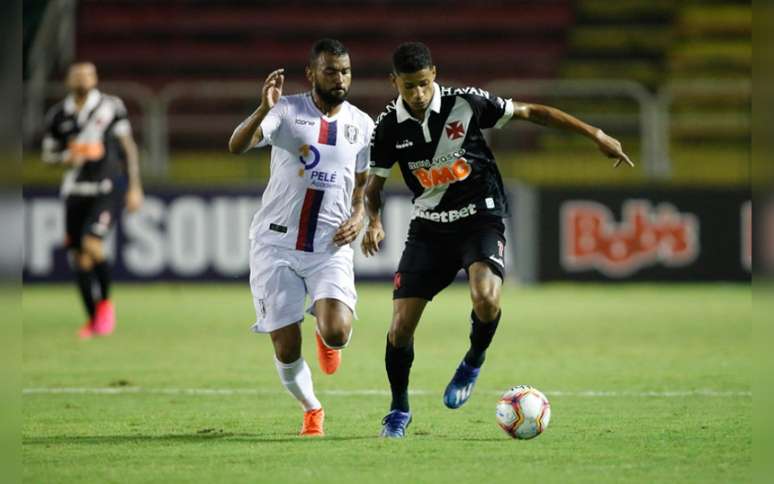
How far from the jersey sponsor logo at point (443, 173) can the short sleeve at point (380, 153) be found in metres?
0.18

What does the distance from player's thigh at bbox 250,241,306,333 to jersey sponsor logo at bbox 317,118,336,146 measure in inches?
24.2

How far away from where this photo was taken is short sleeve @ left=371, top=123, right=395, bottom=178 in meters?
7.31

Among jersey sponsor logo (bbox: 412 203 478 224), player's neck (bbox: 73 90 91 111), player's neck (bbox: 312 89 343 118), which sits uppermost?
player's neck (bbox: 73 90 91 111)

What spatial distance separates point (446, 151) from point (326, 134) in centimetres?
64

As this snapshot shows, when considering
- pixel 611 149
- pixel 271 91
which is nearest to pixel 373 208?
pixel 271 91

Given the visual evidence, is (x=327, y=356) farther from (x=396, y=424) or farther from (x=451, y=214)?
(x=451, y=214)

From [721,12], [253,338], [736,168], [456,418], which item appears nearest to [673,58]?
[721,12]

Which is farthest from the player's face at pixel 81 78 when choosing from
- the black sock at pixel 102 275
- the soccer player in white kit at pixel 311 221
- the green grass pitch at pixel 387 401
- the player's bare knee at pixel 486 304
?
the player's bare knee at pixel 486 304

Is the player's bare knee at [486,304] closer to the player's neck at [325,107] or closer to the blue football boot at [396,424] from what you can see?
the blue football boot at [396,424]

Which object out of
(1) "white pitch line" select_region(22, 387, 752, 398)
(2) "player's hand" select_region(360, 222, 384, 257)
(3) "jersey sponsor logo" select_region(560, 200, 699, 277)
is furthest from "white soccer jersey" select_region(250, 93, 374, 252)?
(3) "jersey sponsor logo" select_region(560, 200, 699, 277)

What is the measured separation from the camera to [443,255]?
24.4 feet

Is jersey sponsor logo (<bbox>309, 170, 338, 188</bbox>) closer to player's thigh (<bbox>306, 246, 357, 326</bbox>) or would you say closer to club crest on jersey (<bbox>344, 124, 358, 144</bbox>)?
club crest on jersey (<bbox>344, 124, 358, 144</bbox>)

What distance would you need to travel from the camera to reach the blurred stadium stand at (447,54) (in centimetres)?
1961

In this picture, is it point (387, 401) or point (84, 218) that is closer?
point (387, 401)
